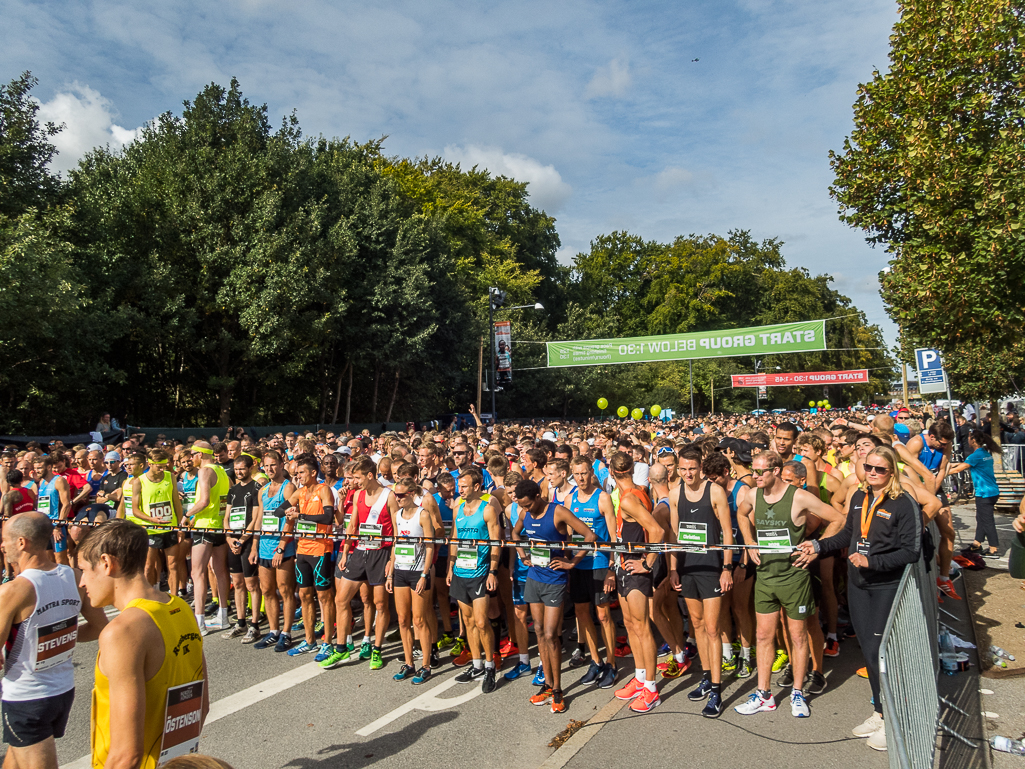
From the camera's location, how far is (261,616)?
7.89 m

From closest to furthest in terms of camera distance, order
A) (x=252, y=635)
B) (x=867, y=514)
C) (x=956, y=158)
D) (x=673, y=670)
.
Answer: (x=867, y=514), (x=673, y=670), (x=252, y=635), (x=956, y=158)

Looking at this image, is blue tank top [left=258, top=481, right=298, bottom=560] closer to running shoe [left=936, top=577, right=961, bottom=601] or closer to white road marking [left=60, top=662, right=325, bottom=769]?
white road marking [left=60, top=662, right=325, bottom=769]

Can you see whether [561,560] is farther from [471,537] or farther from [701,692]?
[701,692]

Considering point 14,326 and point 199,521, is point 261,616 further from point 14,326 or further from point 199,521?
point 14,326

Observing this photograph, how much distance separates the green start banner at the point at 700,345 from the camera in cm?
2545

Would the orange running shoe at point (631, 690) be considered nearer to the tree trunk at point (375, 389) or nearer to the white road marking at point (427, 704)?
the white road marking at point (427, 704)

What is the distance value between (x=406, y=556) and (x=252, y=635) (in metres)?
2.29

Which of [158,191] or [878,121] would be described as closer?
[878,121]

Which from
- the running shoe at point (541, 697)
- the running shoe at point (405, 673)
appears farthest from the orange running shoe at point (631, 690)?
the running shoe at point (405, 673)

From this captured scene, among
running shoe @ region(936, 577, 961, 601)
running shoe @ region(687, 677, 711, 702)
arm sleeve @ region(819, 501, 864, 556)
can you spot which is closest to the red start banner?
running shoe @ region(936, 577, 961, 601)

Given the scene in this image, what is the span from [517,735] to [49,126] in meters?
22.3

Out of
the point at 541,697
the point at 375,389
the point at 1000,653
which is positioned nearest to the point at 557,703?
the point at 541,697

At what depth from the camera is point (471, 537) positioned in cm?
609

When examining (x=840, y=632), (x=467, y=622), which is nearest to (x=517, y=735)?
(x=467, y=622)
